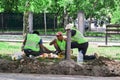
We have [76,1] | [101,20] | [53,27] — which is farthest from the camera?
[101,20]

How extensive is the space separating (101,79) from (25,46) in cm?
468

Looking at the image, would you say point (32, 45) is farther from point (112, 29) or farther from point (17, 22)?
point (17, 22)

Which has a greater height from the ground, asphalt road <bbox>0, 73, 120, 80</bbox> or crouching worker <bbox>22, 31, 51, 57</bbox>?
crouching worker <bbox>22, 31, 51, 57</bbox>

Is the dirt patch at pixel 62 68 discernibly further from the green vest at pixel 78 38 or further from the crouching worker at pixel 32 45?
the green vest at pixel 78 38

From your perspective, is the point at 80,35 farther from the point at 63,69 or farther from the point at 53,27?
the point at 53,27

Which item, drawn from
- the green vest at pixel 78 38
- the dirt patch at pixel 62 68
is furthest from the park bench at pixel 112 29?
the dirt patch at pixel 62 68

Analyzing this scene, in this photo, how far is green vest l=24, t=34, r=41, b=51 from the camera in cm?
1330

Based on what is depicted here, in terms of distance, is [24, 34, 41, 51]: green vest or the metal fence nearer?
[24, 34, 41, 51]: green vest

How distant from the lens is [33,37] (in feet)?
43.6

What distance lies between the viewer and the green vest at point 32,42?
13.3 meters

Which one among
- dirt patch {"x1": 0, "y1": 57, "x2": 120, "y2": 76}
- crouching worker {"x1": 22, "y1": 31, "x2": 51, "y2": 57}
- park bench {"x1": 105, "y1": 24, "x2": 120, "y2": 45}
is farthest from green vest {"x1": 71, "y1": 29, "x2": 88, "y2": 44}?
park bench {"x1": 105, "y1": 24, "x2": 120, "y2": 45}

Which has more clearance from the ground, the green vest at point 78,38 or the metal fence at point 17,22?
the green vest at point 78,38

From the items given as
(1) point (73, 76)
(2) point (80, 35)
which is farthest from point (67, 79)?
(2) point (80, 35)

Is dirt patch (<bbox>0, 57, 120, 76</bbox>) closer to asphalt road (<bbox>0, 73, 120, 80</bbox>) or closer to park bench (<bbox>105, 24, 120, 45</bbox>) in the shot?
asphalt road (<bbox>0, 73, 120, 80</bbox>)
